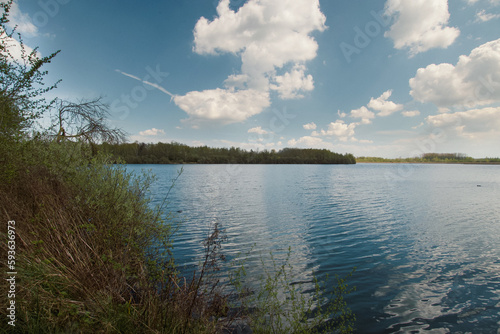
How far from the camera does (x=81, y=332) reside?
3754mm

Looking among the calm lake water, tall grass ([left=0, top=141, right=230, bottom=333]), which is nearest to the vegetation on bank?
tall grass ([left=0, top=141, right=230, bottom=333])

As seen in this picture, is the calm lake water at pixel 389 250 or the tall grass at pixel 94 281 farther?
the calm lake water at pixel 389 250

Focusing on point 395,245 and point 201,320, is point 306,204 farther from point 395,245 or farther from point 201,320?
point 201,320

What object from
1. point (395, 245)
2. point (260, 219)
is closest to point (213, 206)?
point (260, 219)

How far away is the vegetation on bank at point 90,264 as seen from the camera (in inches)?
169

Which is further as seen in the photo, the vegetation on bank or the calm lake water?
the calm lake water

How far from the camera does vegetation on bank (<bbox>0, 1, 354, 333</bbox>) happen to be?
14.0 ft

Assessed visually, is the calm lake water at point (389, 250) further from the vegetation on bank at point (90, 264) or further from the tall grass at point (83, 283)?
the tall grass at point (83, 283)

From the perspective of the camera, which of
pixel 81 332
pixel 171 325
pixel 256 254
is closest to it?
pixel 81 332

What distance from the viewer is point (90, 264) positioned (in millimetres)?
5457

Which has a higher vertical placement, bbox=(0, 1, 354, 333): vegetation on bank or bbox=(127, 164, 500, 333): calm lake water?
bbox=(0, 1, 354, 333): vegetation on bank

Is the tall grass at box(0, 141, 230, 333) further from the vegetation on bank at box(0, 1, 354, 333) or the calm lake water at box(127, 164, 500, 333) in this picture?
the calm lake water at box(127, 164, 500, 333)

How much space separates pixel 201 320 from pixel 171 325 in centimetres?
66

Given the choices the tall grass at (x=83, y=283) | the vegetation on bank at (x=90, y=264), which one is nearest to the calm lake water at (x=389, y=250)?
the vegetation on bank at (x=90, y=264)
